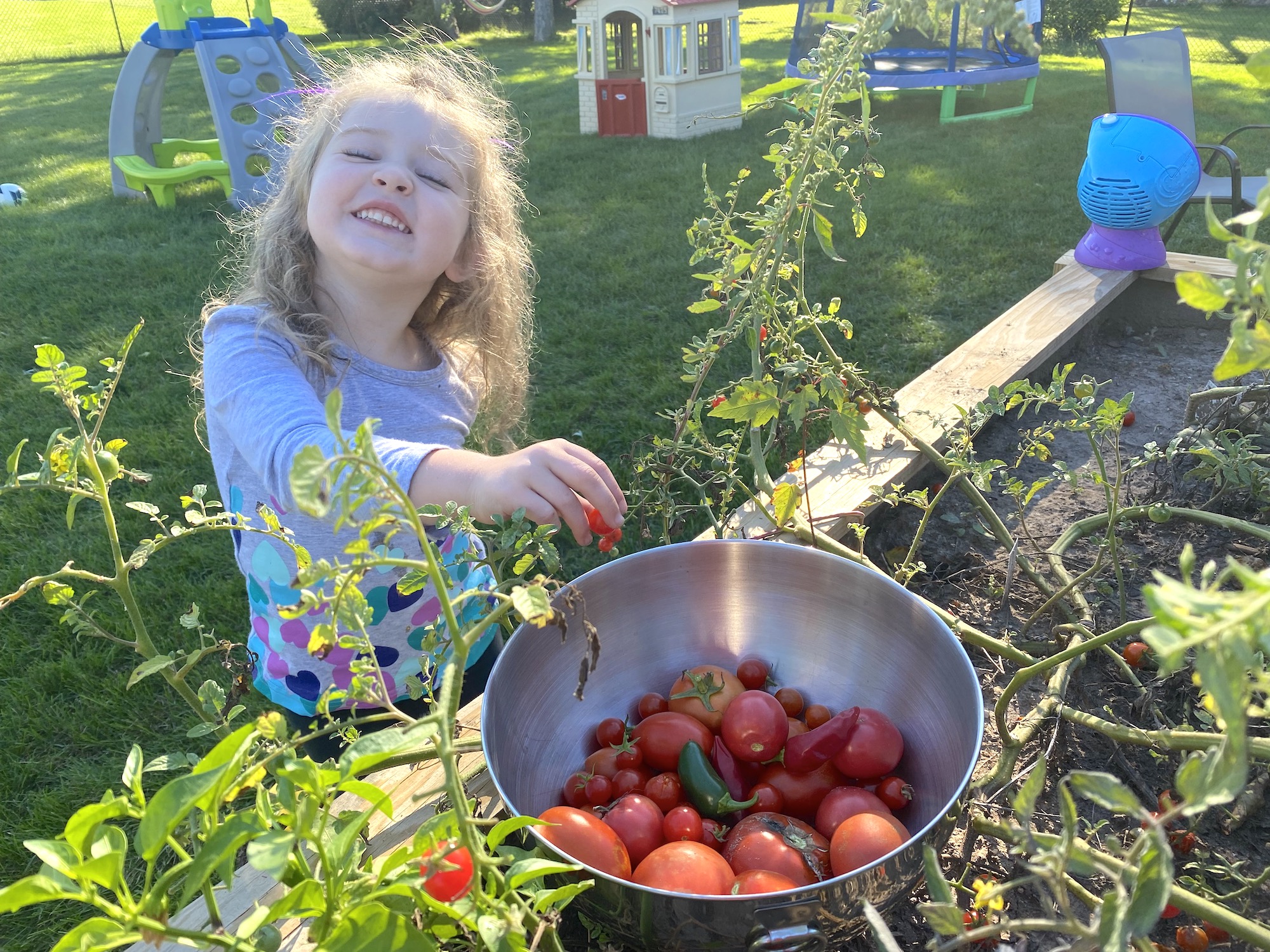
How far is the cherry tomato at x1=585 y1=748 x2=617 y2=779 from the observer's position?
1.16 meters

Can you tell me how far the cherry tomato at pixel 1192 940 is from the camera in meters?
1.08

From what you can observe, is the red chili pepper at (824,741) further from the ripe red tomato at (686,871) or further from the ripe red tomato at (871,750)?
the ripe red tomato at (686,871)

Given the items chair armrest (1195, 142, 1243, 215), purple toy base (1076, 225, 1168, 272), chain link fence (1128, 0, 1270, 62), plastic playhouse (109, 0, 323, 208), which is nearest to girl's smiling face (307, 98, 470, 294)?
purple toy base (1076, 225, 1168, 272)

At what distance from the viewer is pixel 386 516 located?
0.60 m

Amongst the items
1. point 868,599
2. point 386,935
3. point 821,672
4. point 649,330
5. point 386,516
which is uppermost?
point 386,516

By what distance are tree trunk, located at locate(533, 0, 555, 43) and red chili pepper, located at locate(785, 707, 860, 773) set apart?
1276cm

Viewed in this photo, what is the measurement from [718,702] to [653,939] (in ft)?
1.35

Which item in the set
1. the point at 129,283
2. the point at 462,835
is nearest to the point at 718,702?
the point at 462,835

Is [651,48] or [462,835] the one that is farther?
[651,48]

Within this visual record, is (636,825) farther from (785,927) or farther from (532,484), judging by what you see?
(532,484)

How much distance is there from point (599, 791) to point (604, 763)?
68 mm

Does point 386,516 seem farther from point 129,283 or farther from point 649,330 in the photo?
point 129,283

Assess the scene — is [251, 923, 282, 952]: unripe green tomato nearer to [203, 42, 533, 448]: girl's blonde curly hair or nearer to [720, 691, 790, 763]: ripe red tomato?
[720, 691, 790, 763]: ripe red tomato

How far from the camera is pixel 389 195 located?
5.15ft
